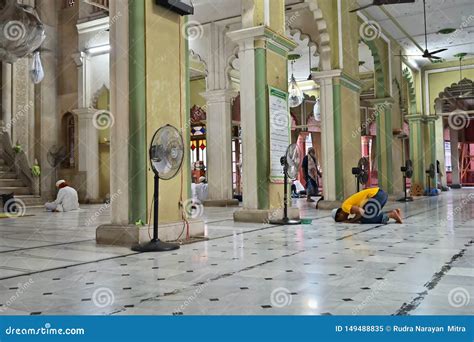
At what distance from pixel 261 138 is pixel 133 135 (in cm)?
278

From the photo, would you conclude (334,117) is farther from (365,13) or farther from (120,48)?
(120,48)

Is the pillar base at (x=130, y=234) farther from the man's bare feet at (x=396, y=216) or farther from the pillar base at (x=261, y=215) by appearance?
the man's bare feet at (x=396, y=216)

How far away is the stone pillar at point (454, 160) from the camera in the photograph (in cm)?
2491

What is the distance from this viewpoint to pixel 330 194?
10.4m

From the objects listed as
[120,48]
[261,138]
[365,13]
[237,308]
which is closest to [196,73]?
[365,13]

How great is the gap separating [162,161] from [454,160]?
2403 centimetres
